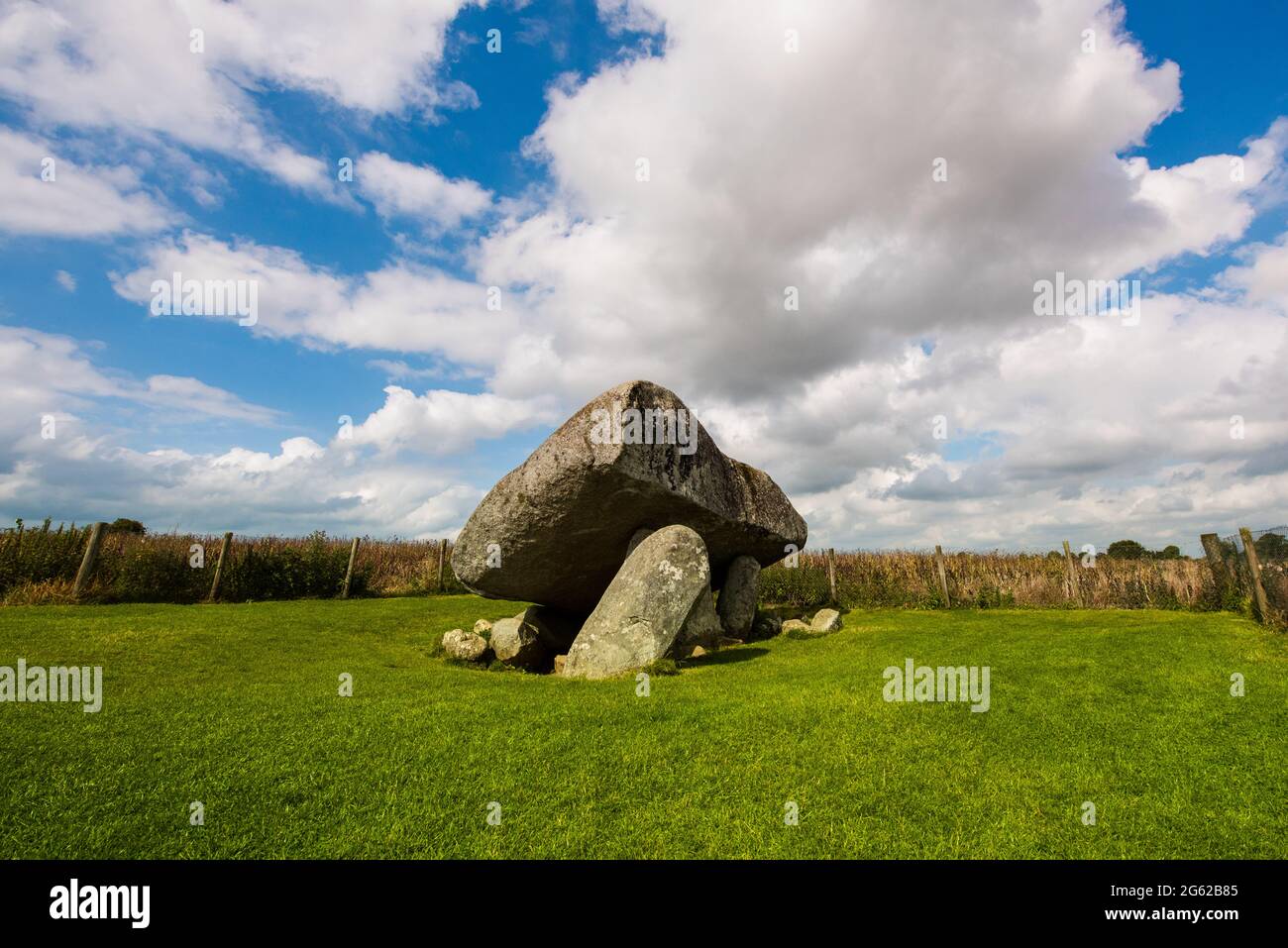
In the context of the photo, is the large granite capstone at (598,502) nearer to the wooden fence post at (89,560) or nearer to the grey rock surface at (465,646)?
the grey rock surface at (465,646)

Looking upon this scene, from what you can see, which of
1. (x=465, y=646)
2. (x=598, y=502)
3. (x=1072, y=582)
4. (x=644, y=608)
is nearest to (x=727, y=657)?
(x=644, y=608)

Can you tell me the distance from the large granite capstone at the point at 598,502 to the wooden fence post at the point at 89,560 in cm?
1140

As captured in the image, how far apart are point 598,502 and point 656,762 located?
6649 millimetres

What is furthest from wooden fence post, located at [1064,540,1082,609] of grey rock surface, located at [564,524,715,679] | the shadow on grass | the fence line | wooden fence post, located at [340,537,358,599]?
wooden fence post, located at [340,537,358,599]

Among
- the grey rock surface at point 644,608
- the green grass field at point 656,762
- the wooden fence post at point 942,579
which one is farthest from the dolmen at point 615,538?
the wooden fence post at point 942,579

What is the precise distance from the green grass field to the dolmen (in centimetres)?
131

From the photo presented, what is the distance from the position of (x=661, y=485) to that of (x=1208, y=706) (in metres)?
8.14

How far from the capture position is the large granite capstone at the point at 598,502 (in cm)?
1156

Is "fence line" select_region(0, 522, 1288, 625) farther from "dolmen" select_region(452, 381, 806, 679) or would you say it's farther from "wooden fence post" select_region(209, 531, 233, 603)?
"dolmen" select_region(452, 381, 806, 679)

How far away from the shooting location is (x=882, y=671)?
9.58 metres

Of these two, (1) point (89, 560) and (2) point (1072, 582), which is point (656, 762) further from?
(2) point (1072, 582)

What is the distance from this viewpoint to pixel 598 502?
11992 millimetres
